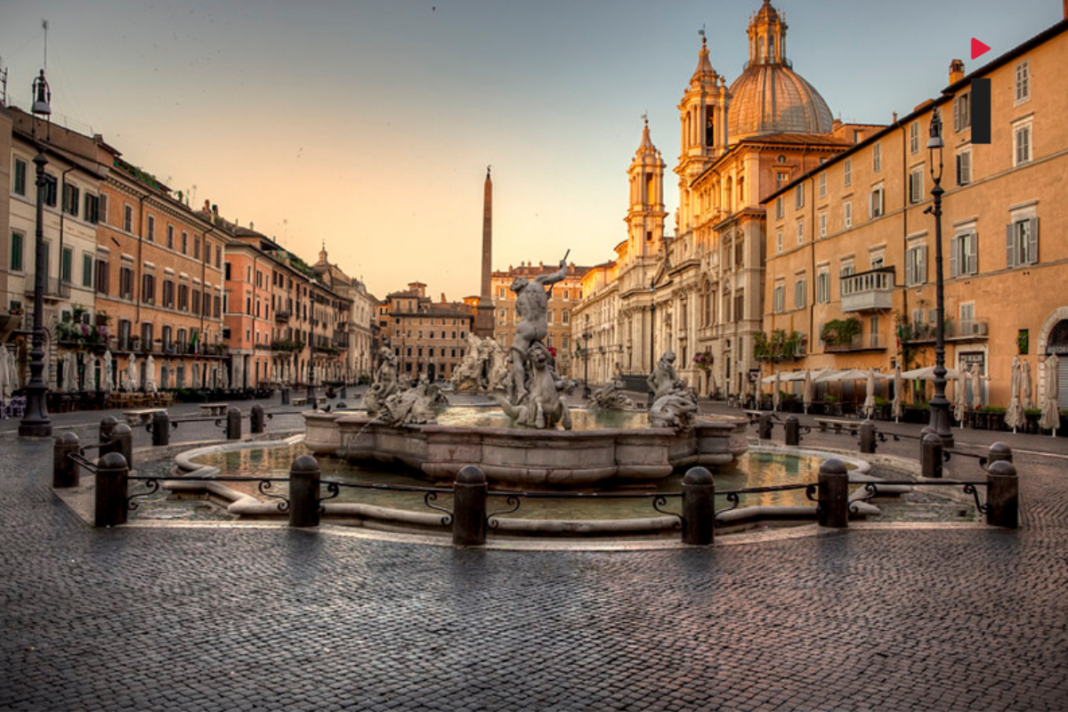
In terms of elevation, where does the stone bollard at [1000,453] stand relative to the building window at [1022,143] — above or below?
below

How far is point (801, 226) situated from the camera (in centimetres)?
4644

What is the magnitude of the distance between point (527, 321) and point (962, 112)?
2647cm

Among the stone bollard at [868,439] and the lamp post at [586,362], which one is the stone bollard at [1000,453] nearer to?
Result: the stone bollard at [868,439]

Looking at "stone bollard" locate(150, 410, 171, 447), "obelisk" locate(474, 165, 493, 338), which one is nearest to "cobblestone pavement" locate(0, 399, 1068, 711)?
"stone bollard" locate(150, 410, 171, 447)

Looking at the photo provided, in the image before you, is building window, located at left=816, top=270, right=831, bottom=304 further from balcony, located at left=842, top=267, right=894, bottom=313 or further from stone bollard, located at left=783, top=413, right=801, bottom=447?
stone bollard, located at left=783, top=413, right=801, bottom=447

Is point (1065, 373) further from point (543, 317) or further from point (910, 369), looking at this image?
point (543, 317)

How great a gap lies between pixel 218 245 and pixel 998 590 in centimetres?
5407

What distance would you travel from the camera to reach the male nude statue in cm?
1405

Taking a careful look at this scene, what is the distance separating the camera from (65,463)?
1109 centimetres

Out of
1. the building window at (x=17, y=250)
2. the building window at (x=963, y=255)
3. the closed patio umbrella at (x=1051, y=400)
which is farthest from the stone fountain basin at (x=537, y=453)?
the building window at (x=17, y=250)

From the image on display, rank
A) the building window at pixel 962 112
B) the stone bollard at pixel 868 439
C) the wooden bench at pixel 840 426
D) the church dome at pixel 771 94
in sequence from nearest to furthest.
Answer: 1. the stone bollard at pixel 868 439
2. the wooden bench at pixel 840 426
3. the building window at pixel 962 112
4. the church dome at pixel 771 94

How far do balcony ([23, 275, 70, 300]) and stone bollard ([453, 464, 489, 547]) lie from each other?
31029mm

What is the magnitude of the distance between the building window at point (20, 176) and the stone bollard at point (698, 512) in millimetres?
33020

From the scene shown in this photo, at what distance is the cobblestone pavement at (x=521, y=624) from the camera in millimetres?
4438
